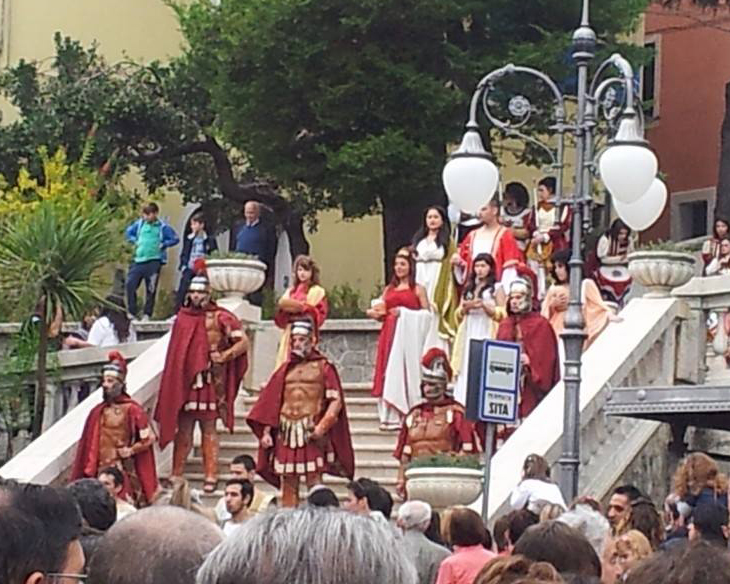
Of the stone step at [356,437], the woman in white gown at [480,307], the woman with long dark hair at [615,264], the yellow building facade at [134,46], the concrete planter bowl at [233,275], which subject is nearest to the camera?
the woman in white gown at [480,307]

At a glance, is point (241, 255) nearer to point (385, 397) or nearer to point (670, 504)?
point (385, 397)

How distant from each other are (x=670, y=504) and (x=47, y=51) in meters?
22.6

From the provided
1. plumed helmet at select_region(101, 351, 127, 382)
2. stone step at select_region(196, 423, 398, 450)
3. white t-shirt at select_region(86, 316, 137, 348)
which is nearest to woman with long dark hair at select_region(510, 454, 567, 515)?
plumed helmet at select_region(101, 351, 127, 382)

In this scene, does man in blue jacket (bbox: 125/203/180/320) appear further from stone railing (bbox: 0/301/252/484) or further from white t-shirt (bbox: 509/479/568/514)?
white t-shirt (bbox: 509/479/568/514)

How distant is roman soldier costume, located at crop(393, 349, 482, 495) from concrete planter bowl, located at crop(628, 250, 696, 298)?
8.53ft

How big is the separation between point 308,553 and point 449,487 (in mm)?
9314

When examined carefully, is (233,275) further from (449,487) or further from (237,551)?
(237,551)

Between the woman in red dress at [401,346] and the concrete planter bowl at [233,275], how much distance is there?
166cm

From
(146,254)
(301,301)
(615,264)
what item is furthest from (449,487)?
(146,254)

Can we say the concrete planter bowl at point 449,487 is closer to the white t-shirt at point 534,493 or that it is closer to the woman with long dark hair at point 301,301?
the white t-shirt at point 534,493

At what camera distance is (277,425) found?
14.6 metres

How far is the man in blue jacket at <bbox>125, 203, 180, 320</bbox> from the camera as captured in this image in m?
22.6

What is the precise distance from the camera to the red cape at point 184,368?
15336mm

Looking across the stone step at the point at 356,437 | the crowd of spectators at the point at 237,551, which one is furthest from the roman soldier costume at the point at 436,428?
the crowd of spectators at the point at 237,551
